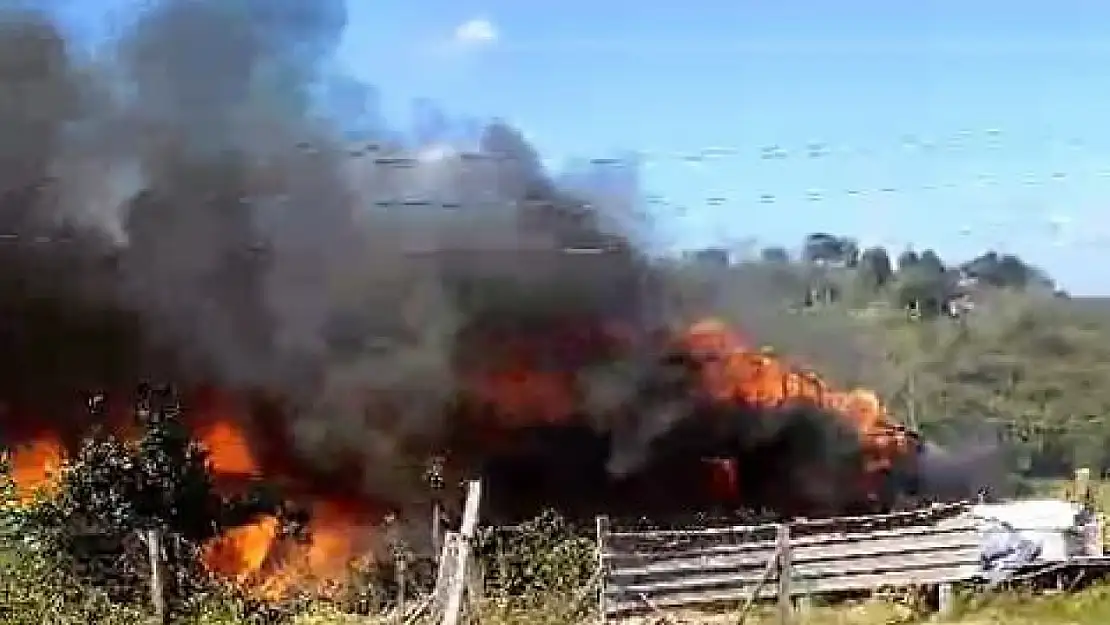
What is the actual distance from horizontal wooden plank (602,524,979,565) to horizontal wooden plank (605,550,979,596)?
216 mm

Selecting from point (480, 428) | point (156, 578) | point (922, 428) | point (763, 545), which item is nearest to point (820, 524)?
point (763, 545)

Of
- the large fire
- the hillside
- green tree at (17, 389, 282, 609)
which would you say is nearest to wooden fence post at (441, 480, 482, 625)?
green tree at (17, 389, 282, 609)

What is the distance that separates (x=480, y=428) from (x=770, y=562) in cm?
1142

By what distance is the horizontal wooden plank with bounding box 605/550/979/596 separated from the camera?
17.1 metres

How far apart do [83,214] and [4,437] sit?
173 inches

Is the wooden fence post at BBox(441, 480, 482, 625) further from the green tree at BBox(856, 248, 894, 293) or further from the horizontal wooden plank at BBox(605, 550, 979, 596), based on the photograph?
the green tree at BBox(856, 248, 894, 293)

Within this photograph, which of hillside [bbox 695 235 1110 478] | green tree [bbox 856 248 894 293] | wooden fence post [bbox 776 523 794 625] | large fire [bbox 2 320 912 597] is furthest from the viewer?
green tree [bbox 856 248 894 293]

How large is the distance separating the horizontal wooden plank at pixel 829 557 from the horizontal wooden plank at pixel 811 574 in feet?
0.06

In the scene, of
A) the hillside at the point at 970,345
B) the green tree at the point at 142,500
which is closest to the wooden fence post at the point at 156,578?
the green tree at the point at 142,500


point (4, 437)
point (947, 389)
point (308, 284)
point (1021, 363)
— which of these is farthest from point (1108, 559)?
point (1021, 363)

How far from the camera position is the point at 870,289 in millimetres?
67312

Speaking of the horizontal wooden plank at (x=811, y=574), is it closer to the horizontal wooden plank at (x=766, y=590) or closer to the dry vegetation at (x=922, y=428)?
the horizontal wooden plank at (x=766, y=590)

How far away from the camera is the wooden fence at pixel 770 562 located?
1684 cm

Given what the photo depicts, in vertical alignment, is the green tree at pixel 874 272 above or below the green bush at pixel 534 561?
above
